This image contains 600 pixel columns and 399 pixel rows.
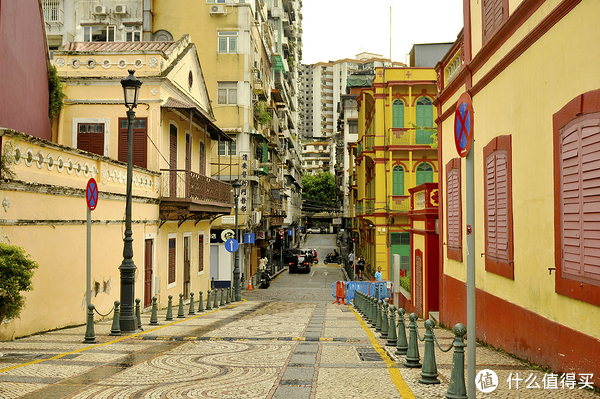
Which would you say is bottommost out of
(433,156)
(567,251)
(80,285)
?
(80,285)

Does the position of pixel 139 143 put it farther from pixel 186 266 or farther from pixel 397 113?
pixel 397 113

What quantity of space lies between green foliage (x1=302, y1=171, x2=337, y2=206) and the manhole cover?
110478 mm

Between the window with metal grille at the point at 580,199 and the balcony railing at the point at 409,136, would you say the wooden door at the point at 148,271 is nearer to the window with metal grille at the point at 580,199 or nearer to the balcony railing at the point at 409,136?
the window with metal grille at the point at 580,199

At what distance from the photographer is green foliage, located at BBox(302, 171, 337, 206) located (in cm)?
12212

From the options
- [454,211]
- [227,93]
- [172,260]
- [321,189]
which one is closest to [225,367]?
[454,211]

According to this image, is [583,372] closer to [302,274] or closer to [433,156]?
[433,156]

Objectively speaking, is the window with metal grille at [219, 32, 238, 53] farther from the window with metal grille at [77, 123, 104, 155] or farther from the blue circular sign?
the window with metal grille at [77, 123, 104, 155]

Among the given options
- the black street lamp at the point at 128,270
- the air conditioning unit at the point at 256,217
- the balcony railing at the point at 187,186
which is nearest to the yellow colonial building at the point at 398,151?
the air conditioning unit at the point at 256,217

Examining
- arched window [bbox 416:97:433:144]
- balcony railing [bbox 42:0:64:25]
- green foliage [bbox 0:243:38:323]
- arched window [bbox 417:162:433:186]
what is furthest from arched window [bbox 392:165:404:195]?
green foliage [bbox 0:243:38:323]

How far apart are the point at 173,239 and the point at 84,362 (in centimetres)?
1461

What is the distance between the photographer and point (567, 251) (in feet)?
24.7

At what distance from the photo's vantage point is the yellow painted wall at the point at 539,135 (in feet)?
23.1

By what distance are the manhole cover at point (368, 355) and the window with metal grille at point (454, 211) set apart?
4.32m

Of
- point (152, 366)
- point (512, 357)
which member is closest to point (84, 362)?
point (152, 366)
